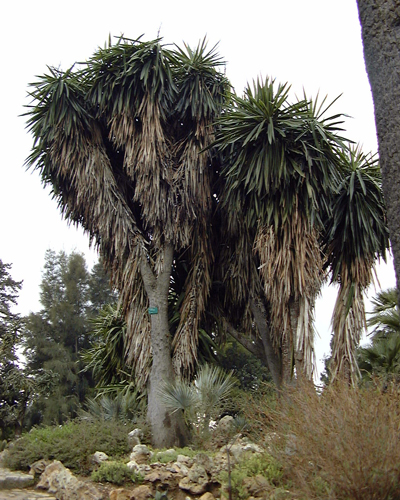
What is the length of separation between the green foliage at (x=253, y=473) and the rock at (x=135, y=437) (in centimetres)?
306

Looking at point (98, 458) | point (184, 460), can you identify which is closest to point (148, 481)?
point (184, 460)

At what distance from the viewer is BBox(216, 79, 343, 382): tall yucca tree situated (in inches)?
407

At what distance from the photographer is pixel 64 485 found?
789 centimetres

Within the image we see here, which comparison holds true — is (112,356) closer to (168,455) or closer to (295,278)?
(168,455)

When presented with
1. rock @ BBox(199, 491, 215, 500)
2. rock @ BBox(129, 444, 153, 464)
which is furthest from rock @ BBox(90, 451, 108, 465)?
rock @ BBox(199, 491, 215, 500)

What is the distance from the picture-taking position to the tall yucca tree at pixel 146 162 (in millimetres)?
11977

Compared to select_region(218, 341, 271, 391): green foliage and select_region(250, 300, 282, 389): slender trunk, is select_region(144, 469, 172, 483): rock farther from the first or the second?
select_region(218, 341, 271, 391): green foliage

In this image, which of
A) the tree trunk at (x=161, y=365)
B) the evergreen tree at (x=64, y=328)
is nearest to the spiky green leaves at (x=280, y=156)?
the tree trunk at (x=161, y=365)

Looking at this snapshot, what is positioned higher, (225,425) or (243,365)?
(243,365)

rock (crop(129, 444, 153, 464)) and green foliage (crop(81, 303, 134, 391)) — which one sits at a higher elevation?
green foliage (crop(81, 303, 134, 391))

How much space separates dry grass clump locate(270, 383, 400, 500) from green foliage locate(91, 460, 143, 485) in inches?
108

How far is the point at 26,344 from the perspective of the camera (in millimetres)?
28672

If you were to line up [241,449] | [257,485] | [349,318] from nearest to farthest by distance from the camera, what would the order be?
1. [257,485]
2. [241,449]
3. [349,318]

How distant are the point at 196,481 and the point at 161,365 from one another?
13.9 feet
